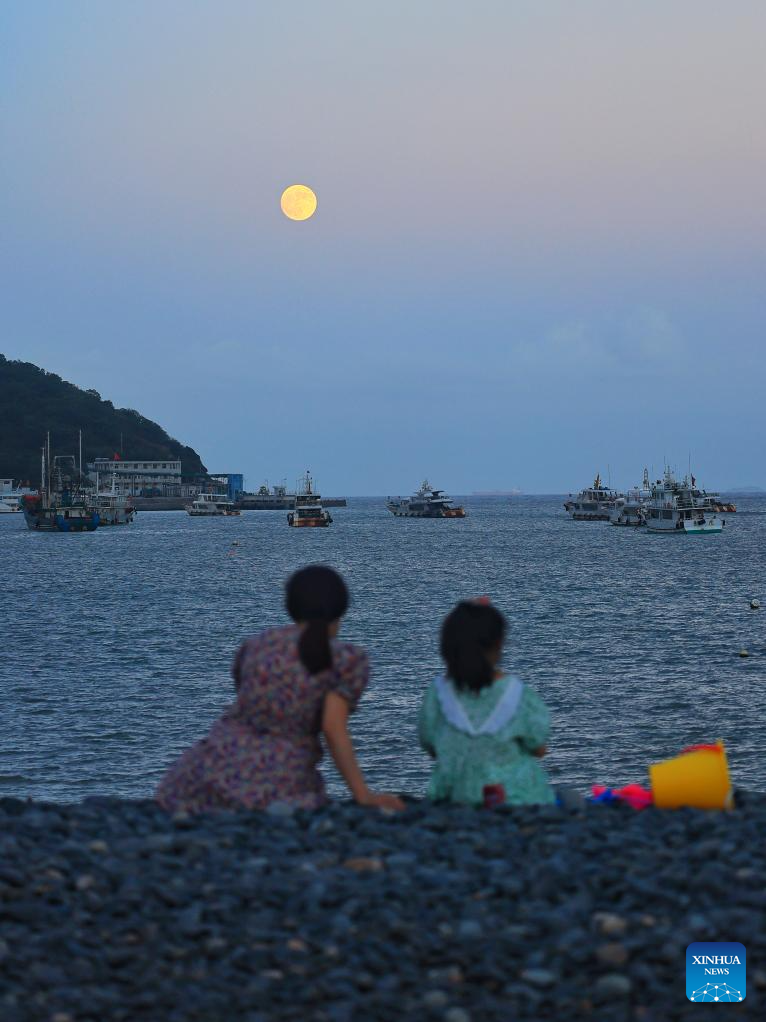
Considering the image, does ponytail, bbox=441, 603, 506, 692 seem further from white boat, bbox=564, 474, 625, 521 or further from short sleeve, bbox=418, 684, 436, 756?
white boat, bbox=564, 474, 625, 521

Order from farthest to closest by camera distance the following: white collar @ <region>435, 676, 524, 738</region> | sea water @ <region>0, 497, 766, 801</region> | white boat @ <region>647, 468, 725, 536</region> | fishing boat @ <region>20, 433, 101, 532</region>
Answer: fishing boat @ <region>20, 433, 101, 532</region> → white boat @ <region>647, 468, 725, 536</region> → sea water @ <region>0, 497, 766, 801</region> → white collar @ <region>435, 676, 524, 738</region>

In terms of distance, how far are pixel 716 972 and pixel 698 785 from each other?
2.27 m

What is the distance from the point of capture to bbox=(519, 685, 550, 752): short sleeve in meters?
6.59

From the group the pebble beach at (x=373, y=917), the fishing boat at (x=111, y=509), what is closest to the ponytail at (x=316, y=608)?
the pebble beach at (x=373, y=917)

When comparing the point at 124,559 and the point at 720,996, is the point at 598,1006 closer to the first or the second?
the point at 720,996

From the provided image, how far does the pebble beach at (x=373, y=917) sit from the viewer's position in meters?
4.63

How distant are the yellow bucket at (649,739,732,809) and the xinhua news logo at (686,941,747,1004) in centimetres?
205

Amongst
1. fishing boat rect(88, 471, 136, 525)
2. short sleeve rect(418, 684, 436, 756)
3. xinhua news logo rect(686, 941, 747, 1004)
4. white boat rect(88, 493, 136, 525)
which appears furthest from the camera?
fishing boat rect(88, 471, 136, 525)

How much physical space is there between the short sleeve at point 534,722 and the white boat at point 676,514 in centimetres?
12516

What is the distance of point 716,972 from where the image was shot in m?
4.72

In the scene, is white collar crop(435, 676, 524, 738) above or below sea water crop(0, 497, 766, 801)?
above

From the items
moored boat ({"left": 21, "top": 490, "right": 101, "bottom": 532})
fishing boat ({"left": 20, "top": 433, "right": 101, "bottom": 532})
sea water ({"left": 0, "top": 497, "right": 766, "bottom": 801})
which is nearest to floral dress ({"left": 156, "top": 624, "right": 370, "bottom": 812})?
sea water ({"left": 0, "top": 497, "right": 766, "bottom": 801})

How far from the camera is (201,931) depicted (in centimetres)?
507

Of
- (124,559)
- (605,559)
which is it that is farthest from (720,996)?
(124,559)
